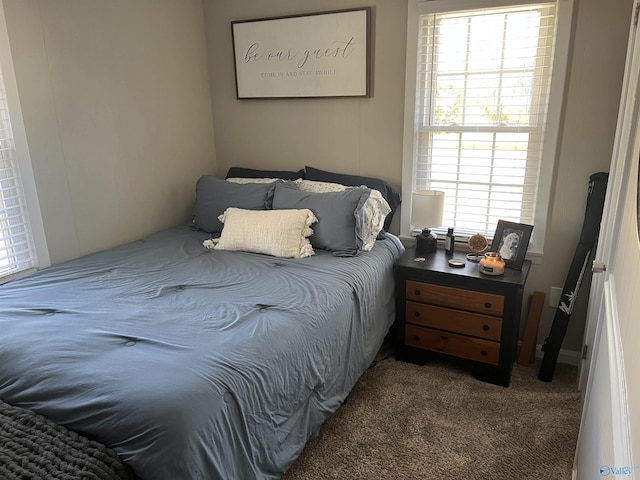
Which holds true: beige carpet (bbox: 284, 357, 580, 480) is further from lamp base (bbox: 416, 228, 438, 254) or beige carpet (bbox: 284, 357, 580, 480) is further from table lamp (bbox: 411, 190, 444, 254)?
table lamp (bbox: 411, 190, 444, 254)

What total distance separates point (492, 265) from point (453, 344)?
486 mm

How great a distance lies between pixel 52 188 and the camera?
2.47m

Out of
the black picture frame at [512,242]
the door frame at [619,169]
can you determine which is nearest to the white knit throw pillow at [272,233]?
the black picture frame at [512,242]

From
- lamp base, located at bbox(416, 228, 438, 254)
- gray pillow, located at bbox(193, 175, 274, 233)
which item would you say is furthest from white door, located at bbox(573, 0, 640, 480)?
gray pillow, located at bbox(193, 175, 274, 233)

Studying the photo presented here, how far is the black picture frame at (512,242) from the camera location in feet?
8.25

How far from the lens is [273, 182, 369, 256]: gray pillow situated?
100.0 inches

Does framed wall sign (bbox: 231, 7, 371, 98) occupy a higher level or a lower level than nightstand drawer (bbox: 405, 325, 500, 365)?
higher

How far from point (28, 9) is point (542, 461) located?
3084 millimetres

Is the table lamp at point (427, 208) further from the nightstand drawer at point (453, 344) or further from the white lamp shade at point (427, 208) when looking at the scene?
the nightstand drawer at point (453, 344)

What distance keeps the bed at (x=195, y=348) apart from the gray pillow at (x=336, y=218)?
40 mm

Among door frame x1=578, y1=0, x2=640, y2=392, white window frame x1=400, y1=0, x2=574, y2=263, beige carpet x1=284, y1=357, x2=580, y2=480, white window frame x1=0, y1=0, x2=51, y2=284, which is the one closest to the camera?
door frame x1=578, y1=0, x2=640, y2=392

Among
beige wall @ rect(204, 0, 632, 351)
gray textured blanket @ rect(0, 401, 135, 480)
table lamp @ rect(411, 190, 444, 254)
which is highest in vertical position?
beige wall @ rect(204, 0, 632, 351)

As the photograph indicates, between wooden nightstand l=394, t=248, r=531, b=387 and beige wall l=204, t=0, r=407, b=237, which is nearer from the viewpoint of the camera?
wooden nightstand l=394, t=248, r=531, b=387

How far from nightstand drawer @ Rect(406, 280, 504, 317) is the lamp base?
0.90ft
